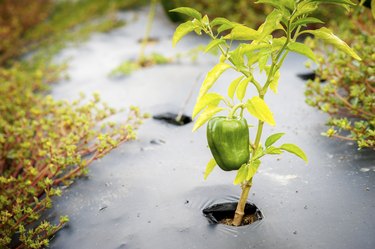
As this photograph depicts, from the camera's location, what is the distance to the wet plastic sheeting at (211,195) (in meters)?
1.52

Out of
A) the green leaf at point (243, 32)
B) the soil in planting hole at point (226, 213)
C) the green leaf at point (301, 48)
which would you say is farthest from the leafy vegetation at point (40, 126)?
the green leaf at point (301, 48)

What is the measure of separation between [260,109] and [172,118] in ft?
4.11

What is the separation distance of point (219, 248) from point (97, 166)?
2.91ft

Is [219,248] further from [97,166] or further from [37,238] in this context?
[97,166]

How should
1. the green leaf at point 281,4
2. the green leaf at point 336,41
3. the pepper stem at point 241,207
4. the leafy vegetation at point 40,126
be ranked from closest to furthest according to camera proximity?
the green leaf at point 281,4, the green leaf at point 336,41, the pepper stem at point 241,207, the leafy vegetation at point 40,126

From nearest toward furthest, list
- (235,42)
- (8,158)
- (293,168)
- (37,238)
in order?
(37,238) → (293,168) → (8,158) → (235,42)

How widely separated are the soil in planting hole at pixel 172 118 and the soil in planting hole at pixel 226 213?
802 mm

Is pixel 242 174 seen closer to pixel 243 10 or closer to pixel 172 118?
pixel 172 118

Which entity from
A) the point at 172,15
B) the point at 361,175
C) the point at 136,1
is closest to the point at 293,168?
the point at 361,175

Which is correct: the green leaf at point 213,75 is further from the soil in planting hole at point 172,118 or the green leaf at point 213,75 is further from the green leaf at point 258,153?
the soil in planting hole at point 172,118

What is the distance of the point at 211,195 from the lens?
5.77ft

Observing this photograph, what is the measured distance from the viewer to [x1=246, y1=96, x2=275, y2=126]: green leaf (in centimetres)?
126

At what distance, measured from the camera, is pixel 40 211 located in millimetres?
1896

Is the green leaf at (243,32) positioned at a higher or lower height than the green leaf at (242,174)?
higher
